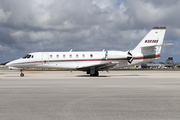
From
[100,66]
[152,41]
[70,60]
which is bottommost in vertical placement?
[100,66]

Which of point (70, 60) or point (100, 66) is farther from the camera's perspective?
point (70, 60)

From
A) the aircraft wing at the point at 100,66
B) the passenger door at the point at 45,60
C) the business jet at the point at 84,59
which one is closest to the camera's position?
the aircraft wing at the point at 100,66


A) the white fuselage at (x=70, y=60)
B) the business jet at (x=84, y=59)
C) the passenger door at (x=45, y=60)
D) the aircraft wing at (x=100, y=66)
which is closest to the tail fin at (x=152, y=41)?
the business jet at (x=84, y=59)

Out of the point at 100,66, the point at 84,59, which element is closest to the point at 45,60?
the point at 84,59

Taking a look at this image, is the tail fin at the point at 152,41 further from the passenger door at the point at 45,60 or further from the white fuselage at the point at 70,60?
the passenger door at the point at 45,60

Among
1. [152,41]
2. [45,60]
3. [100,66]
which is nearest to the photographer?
[100,66]

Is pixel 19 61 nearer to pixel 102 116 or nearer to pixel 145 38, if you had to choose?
pixel 145 38

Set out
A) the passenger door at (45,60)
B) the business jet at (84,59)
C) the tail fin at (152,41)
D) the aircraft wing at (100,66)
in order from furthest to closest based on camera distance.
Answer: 1. the tail fin at (152,41)
2. the passenger door at (45,60)
3. the business jet at (84,59)
4. the aircraft wing at (100,66)

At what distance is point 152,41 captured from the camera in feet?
90.9

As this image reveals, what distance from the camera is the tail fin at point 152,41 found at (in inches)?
1079

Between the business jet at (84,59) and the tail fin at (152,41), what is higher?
the tail fin at (152,41)

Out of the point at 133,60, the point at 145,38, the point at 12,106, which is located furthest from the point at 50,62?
the point at 12,106

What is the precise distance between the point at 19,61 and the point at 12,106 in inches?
810

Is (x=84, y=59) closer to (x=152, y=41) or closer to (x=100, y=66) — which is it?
(x=100, y=66)
